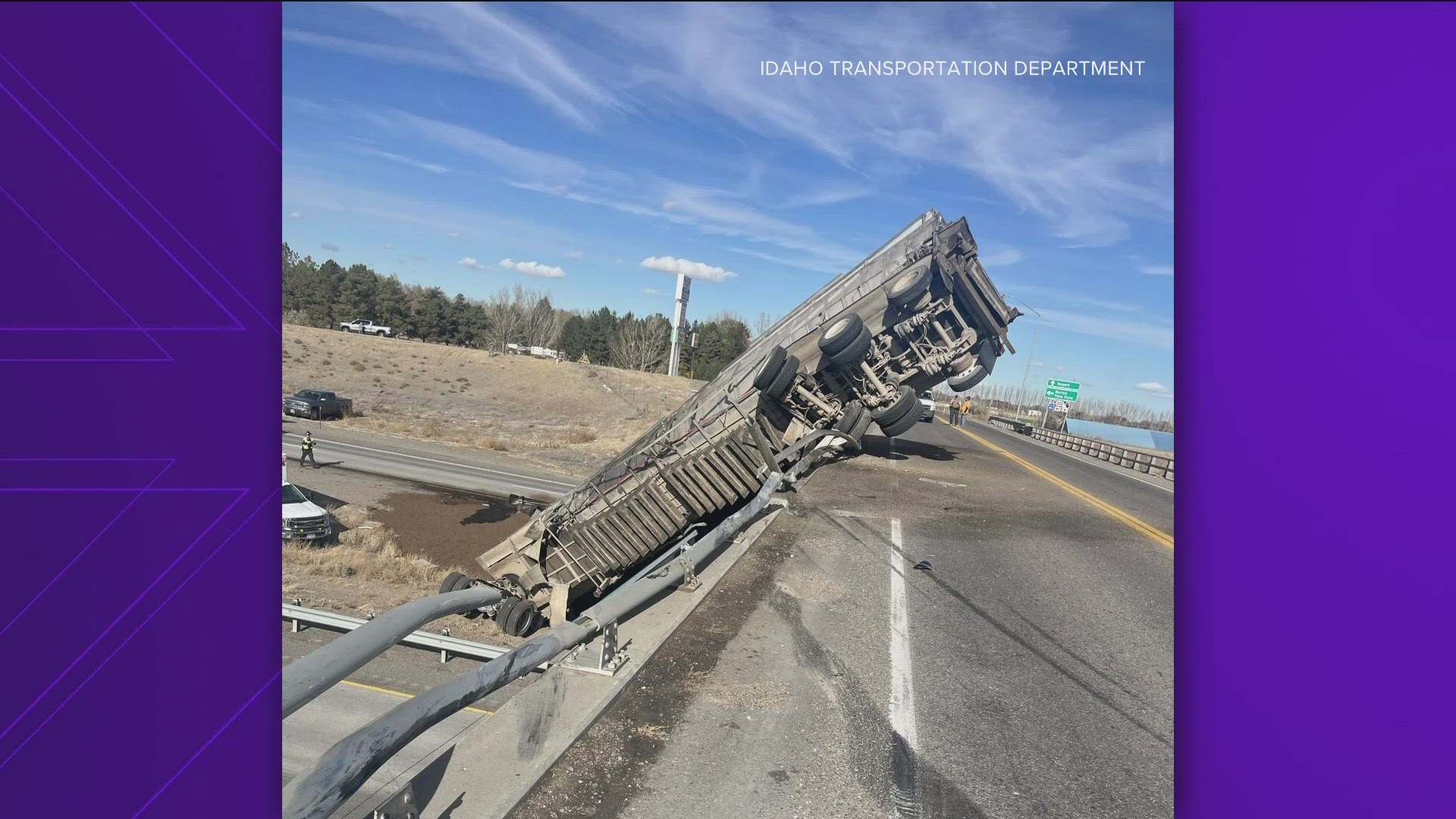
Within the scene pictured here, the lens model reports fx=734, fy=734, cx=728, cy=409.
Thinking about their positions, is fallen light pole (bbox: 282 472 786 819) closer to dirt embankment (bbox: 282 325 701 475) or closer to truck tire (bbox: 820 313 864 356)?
truck tire (bbox: 820 313 864 356)

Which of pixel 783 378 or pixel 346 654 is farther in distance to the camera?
pixel 783 378

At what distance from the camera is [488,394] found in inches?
1911

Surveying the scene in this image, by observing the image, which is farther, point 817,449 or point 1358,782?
point 817,449

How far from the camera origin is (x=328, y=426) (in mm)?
30594

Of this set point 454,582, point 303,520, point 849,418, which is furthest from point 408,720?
point 303,520

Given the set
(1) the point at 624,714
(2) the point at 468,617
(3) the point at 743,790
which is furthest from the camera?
(2) the point at 468,617

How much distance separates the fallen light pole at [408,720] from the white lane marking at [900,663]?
1780mm

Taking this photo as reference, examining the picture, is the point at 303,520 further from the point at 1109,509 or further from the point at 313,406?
the point at 313,406

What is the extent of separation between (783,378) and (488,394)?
135 feet

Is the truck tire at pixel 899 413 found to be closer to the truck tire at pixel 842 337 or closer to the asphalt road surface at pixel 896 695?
the truck tire at pixel 842 337
